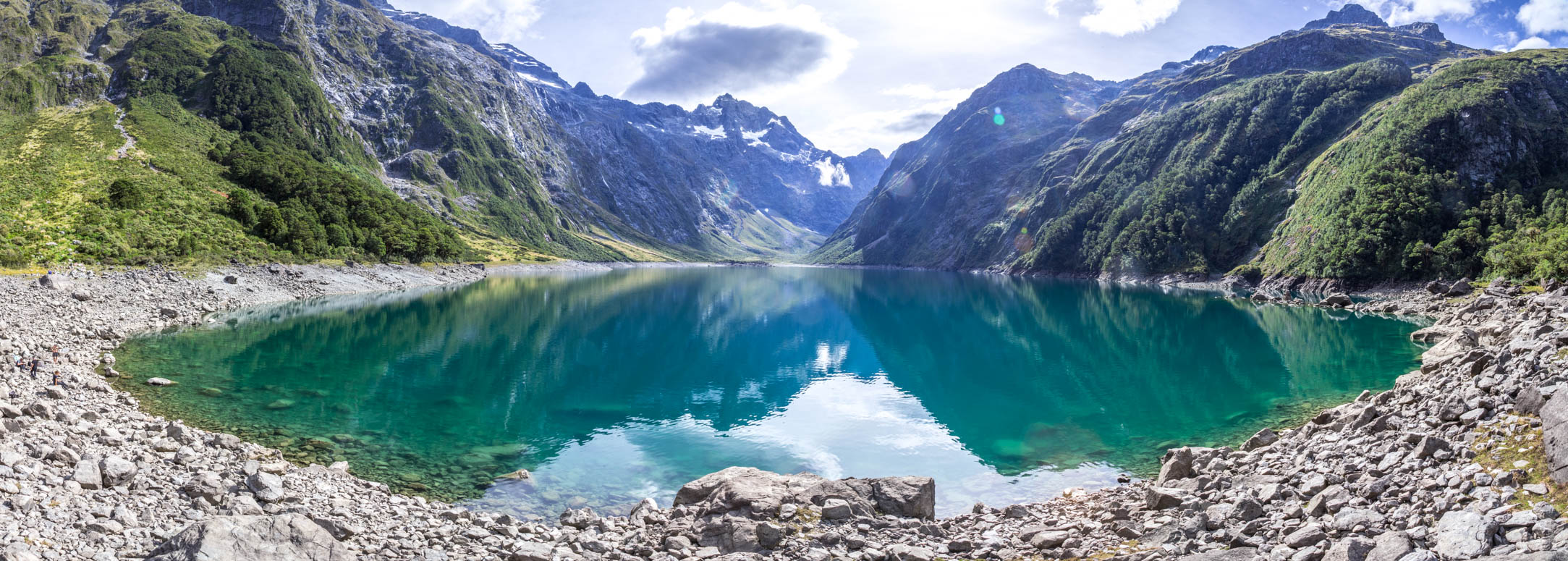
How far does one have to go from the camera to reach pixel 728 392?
40312mm

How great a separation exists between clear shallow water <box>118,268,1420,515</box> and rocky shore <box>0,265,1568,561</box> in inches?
150

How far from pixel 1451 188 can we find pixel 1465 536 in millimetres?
121571

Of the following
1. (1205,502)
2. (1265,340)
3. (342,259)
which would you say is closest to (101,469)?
(1205,502)

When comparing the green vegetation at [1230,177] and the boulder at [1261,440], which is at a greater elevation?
the green vegetation at [1230,177]

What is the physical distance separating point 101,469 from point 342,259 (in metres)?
105

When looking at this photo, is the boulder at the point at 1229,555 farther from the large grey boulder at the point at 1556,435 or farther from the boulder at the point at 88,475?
the boulder at the point at 88,475

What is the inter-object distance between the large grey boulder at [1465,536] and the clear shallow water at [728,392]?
12.2 metres

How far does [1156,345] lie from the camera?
188 ft

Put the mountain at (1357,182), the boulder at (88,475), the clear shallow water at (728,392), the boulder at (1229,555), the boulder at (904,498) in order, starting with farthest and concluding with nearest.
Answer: the mountain at (1357,182)
the clear shallow water at (728,392)
the boulder at (904,498)
the boulder at (88,475)
the boulder at (1229,555)

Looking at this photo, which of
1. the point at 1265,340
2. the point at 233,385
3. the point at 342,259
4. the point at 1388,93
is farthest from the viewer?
the point at 1388,93

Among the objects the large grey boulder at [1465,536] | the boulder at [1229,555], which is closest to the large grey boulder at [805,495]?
the boulder at [1229,555]

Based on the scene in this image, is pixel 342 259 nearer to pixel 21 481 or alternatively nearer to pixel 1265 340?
pixel 21 481

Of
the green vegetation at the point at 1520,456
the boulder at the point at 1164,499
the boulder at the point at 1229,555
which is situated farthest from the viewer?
the boulder at the point at 1164,499

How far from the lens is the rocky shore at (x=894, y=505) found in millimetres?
11562
